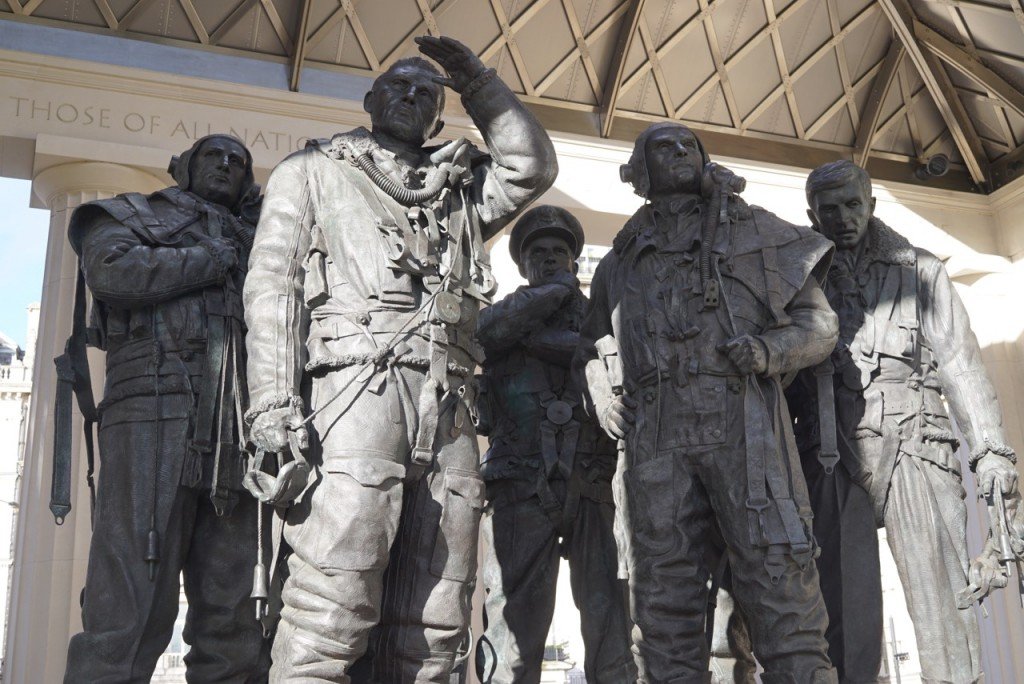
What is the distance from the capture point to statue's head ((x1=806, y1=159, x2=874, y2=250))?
5.75 meters

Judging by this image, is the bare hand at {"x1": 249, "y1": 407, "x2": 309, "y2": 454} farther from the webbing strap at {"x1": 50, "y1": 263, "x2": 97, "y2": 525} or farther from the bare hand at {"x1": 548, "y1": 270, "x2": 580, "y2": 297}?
the bare hand at {"x1": 548, "y1": 270, "x2": 580, "y2": 297}

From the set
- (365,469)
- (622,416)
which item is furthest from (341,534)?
(622,416)

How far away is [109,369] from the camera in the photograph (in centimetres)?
490

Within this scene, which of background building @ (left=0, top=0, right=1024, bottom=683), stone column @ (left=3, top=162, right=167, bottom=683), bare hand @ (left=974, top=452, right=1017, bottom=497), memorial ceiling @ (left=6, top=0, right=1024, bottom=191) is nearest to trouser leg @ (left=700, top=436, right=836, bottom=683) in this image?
bare hand @ (left=974, top=452, right=1017, bottom=497)

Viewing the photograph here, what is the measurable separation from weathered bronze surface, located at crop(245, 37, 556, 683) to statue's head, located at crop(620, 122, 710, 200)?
943 millimetres

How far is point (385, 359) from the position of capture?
12.8 feet

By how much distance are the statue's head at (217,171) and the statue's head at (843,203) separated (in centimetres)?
267

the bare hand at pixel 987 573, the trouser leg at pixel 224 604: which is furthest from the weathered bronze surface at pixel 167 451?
the bare hand at pixel 987 573

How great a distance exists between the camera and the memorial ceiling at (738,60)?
44.1 feet

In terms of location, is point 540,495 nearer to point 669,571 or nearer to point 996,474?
point 669,571

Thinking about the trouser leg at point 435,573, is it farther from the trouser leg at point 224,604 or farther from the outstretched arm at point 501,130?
the outstretched arm at point 501,130

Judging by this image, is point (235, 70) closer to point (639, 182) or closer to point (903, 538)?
point (639, 182)

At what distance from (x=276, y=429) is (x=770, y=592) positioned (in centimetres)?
193

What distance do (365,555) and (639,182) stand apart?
2.37 metres
